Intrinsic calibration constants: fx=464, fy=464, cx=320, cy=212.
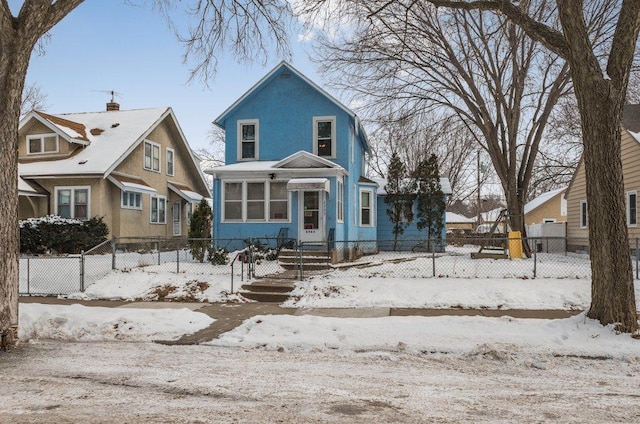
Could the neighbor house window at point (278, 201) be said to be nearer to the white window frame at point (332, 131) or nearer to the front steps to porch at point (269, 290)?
the white window frame at point (332, 131)

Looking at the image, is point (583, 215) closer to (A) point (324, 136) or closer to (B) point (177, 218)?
(A) point (324, 136)

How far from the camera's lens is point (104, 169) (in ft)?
65.0

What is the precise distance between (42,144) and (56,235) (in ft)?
19.8

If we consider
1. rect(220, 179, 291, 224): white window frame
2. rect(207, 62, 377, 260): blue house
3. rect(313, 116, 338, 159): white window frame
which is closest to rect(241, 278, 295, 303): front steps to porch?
rect(207, 62, 377, 260): blue house

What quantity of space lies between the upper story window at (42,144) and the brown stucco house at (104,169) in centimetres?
5

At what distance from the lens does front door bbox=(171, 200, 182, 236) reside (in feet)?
87.3

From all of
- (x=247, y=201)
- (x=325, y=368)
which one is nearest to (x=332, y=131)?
(x=247, y=201)

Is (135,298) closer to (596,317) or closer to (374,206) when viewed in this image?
(596,317)

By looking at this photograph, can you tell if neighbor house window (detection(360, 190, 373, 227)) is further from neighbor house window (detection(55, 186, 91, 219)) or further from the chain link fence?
neighbor house window (detection(55, 186, 91, 219))

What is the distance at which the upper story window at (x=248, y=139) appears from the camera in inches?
739

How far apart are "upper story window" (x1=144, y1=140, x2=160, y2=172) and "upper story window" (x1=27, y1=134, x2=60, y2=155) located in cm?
390

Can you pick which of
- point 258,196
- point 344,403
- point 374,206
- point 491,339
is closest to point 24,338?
point 344,403

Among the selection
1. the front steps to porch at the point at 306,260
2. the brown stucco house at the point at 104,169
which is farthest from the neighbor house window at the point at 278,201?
the brown stucco house at the point at 104,169

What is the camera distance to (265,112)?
736 inches
